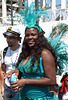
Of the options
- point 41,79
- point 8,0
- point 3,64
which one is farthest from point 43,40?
point 8,0

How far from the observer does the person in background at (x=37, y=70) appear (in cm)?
158

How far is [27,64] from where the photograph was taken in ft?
5.48

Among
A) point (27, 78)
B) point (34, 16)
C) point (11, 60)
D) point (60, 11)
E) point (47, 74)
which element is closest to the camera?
point (47, 74)

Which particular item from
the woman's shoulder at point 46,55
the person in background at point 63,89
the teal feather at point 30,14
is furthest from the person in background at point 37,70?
the person in background at point 63,89

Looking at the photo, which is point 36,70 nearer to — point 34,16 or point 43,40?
point 43,40

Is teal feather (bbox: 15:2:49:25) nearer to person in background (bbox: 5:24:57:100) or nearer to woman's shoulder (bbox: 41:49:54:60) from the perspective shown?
person in background (bbox: 5:24:57:100)

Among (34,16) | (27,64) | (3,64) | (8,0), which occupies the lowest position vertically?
(3,64)

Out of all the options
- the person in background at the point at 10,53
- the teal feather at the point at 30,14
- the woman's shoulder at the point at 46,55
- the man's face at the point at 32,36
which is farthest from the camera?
the person in background at the point at 10,53

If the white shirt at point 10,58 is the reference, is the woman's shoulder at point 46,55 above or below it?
above

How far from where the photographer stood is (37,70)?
1617 millimetres

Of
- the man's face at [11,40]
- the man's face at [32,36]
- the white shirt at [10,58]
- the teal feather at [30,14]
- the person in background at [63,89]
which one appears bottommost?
the person in background at [63,89]

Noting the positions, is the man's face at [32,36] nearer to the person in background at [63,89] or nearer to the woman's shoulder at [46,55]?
the woman's shoulder at [46,55]

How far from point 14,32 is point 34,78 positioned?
1.04 metres

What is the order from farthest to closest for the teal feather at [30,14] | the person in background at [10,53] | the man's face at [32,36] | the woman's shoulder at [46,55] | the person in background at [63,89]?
the person in background at [10,53] → the person in background at [63,89] → the teal feather at [30,14] → the man's face at [32,36] → the woman's shoulder at [46,55]
